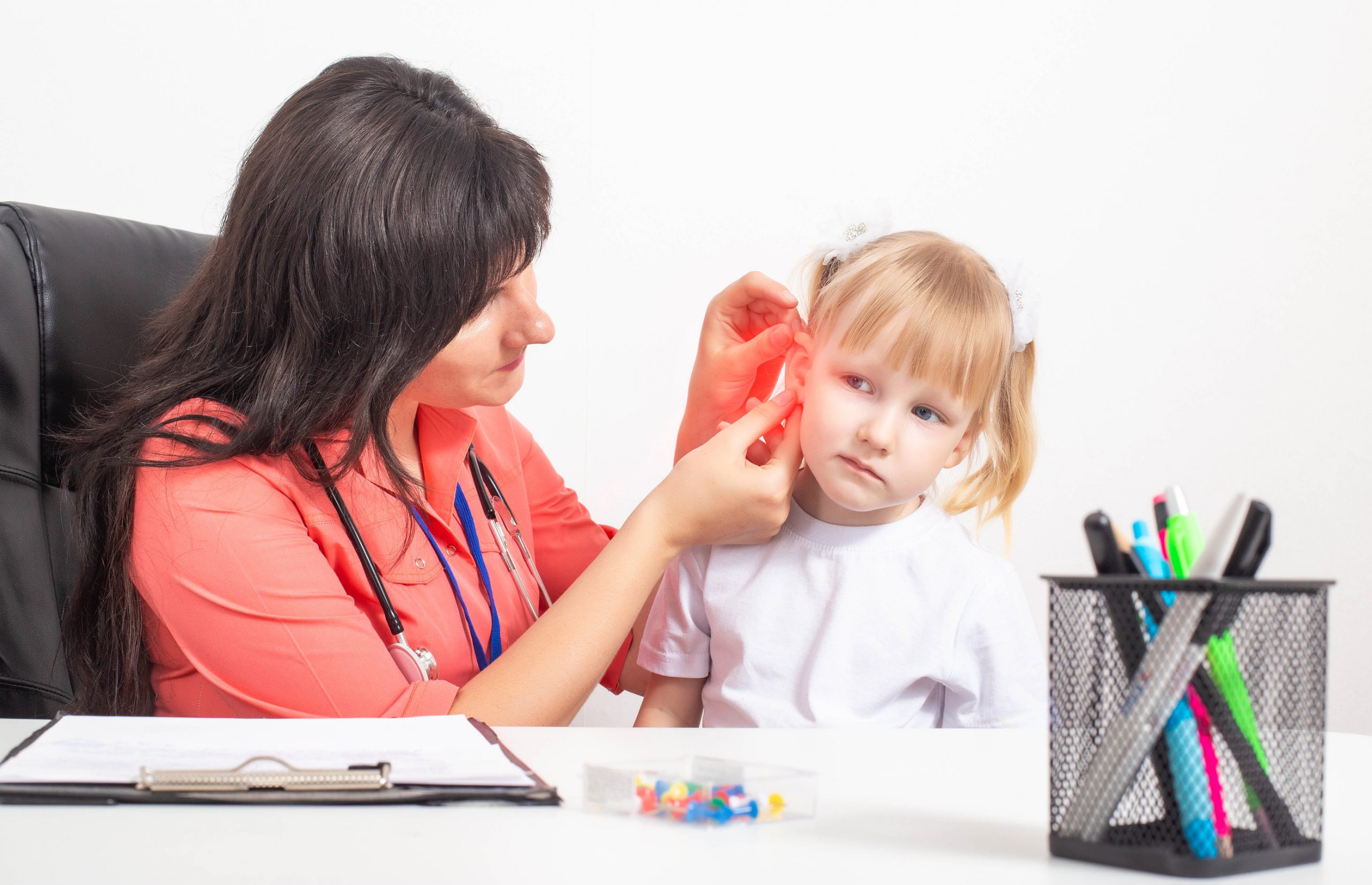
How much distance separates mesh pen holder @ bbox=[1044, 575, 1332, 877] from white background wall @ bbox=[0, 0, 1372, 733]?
5.45 feet

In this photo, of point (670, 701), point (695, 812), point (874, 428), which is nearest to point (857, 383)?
point (874, 428)

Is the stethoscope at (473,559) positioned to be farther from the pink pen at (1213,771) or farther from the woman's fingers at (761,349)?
the pink pen at (1213,771)

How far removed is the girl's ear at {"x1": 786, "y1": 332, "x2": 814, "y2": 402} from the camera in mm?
1314

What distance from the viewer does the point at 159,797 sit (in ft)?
2.12

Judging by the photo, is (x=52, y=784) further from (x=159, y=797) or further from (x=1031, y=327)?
(x=1031, y=327)

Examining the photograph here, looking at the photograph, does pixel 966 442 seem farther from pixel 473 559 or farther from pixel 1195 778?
pixel 1195 778

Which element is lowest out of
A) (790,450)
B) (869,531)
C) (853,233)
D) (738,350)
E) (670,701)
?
(670,701)

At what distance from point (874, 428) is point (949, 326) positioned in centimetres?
15

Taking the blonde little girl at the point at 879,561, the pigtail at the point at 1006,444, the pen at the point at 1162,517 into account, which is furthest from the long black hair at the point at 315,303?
the pen at the point at 1162,517

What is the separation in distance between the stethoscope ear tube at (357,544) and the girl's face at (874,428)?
49cm

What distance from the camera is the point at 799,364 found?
1.34 metres

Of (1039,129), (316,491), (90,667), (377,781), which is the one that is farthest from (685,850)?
(1039,129)

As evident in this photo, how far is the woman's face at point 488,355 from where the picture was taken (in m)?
1.24

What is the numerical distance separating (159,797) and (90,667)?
0.65 meters
